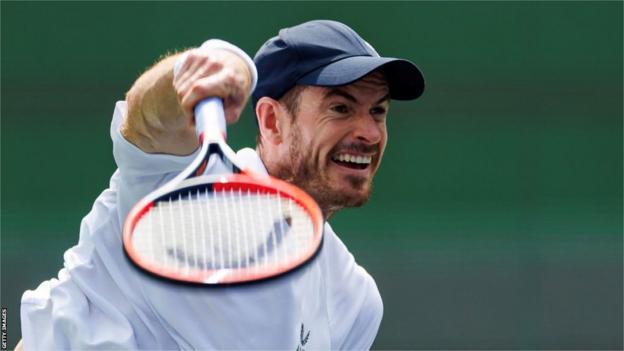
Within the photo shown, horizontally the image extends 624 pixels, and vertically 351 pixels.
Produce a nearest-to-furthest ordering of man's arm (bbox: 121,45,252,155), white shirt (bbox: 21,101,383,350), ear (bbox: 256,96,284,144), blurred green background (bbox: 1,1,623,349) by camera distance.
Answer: man's arm (bbox: 121,45,252,155)
white shirt (bbox: 21,101,383,350)
ear (bbox: 256,96,284,144)
blurred green background (bbox: 1,1,623,349)

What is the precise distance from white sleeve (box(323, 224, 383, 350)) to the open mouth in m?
0.17

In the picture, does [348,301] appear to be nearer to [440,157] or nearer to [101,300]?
[101,300]

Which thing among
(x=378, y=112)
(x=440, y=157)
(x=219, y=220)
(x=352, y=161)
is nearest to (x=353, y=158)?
(x=352, y=161)

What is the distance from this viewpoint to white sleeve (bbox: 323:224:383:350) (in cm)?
235

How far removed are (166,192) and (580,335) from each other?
123 inches

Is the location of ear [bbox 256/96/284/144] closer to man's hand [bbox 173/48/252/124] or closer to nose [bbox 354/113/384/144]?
nose [bbox 354/113/384/144]

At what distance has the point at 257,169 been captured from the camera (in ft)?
7.39

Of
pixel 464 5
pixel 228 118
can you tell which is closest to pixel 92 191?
pixel 464 5

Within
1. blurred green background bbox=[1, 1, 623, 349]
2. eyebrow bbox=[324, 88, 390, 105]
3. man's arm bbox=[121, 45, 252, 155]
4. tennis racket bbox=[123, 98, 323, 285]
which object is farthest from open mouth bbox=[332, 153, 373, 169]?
blurred green background bbox=[1, 1, 623, 349]

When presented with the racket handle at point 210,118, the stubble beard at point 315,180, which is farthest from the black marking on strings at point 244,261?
the stubble beard at point 315,180

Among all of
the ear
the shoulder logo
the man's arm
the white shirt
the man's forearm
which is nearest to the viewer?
the man's arm

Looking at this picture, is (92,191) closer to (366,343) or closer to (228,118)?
(366,343)

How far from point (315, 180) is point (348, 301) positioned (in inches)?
11.6

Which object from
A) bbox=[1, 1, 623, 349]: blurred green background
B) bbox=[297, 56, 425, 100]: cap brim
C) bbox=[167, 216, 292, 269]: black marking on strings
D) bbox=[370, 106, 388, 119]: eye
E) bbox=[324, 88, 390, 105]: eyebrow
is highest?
bbox=[297, 56, 425, 100]: cap brim
